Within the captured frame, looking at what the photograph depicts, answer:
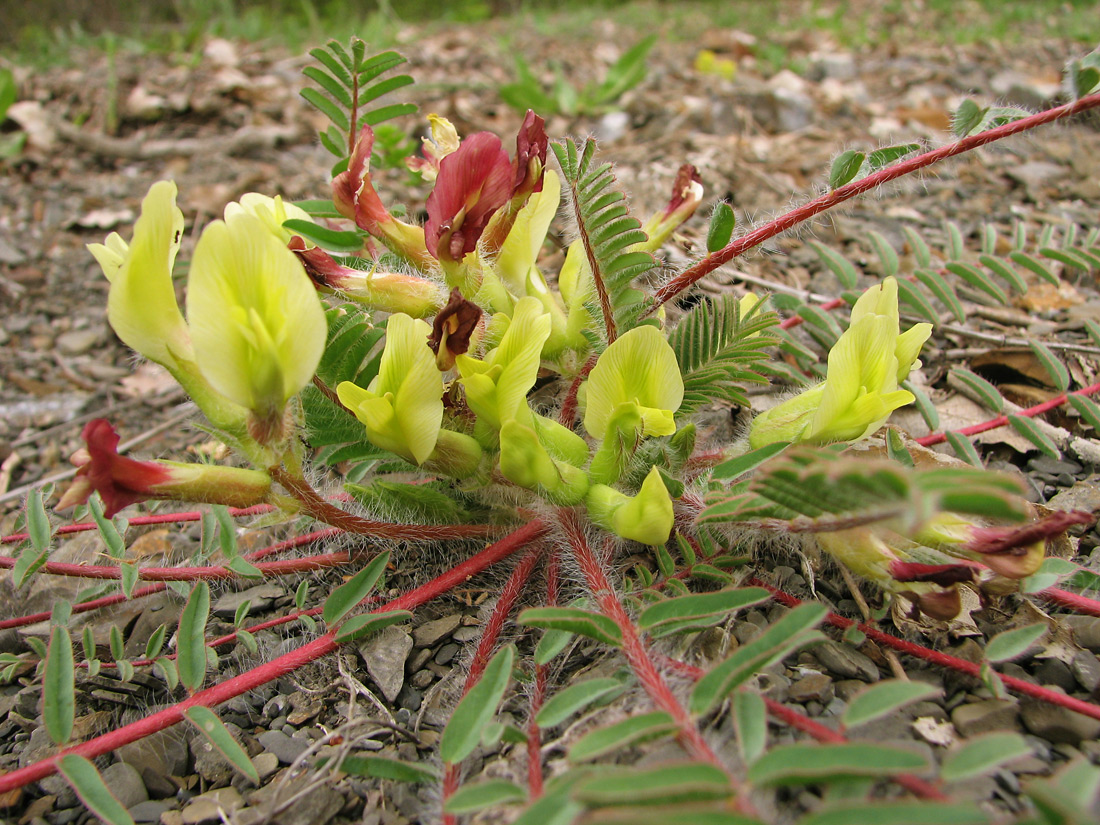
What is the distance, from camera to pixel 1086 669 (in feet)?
3.68

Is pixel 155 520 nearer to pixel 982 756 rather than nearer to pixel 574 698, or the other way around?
pixel 574 698

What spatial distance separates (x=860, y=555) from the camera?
1.10 metres

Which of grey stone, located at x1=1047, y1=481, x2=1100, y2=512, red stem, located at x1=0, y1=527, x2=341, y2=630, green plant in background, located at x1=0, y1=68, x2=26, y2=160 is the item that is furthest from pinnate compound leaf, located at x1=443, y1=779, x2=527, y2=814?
green plant in background, located at x1=0, y1=68, x2=26, y2=160

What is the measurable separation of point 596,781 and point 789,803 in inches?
16.2

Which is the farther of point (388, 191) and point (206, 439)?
point (388, 191)

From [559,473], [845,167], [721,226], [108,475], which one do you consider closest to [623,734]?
[559,473]

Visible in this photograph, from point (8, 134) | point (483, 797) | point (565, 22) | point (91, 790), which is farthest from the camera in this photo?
point (565, 22)

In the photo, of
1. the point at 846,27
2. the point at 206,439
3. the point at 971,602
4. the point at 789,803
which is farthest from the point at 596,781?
the point at 846,27

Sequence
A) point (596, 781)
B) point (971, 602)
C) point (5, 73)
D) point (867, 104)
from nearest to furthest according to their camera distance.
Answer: point (596, 781) < point (971, 602) < point (5, 73) < point (867, 104)

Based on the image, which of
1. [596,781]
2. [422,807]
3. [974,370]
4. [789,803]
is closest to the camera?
[596,781]

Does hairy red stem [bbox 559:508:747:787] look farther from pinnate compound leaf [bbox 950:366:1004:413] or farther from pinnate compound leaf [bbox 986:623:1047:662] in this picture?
pinnate compound leaf [bbox 950:366:1004:413]

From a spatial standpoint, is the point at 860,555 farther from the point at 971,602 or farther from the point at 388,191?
the point at 388,191

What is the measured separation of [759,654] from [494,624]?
495mm

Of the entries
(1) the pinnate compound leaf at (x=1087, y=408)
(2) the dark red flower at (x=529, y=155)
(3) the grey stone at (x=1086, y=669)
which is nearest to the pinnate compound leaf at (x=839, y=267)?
(1) the pinnate compound leaf at (x=1087, y=408)
